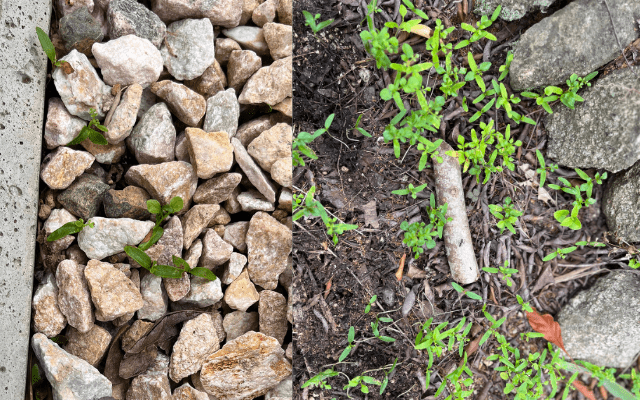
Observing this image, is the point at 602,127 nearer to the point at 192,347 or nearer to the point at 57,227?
the point at 192,347

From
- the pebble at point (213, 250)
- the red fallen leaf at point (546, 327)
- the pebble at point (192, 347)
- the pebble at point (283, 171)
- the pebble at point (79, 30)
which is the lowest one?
the red fallen leaf at point (546, 327)

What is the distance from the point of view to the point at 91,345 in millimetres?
1579

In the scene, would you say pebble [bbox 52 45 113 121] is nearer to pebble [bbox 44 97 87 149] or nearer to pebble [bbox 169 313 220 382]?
pebble [bbox 44 97 87 149]

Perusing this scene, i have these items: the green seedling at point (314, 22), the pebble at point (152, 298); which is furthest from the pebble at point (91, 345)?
the green seedling at point (314, 22)

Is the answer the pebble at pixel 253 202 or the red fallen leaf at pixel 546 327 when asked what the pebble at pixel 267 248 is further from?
the red fallen leaf at pixel 546 327

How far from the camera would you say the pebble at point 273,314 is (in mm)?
1727

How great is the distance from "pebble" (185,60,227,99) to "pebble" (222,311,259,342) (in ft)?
2.97

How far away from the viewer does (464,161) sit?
182cm

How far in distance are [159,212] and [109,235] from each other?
0.64ft

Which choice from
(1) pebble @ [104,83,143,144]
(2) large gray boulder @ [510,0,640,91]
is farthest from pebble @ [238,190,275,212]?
(2) large gray boulder @ [510,0,640,91]

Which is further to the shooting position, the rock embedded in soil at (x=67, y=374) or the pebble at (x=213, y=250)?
the pebble at (x=213, y=250)

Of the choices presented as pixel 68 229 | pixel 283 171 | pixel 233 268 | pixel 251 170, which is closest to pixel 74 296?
pixel 68 229

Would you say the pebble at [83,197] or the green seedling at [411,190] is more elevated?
the pebble at [83,197]

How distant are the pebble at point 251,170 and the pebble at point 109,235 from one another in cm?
43
